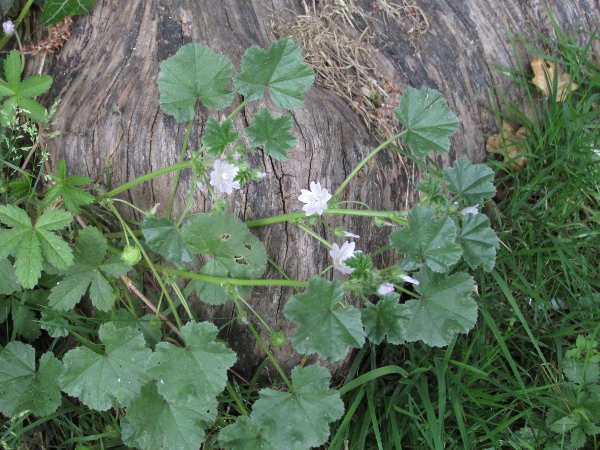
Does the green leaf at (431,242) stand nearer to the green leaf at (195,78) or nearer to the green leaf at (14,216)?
the green leaf at (195,78)

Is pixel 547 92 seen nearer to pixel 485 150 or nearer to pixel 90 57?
pixel 485 150

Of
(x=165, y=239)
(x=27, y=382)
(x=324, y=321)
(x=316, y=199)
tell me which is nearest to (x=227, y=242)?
(x=165, y=239)

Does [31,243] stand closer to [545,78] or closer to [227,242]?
[227,242]

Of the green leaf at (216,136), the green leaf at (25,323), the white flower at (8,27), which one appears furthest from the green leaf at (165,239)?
the white flower at (8,27)

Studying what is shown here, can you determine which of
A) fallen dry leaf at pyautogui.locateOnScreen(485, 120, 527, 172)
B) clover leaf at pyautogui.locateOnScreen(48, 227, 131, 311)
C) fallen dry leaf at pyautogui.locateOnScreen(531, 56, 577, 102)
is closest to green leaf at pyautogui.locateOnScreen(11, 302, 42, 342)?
clover leaf at pyautogui.locateOnScreen(48, 227, 131, 311)

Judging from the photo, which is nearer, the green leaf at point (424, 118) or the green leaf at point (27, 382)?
the green leaf at point (424, 118)

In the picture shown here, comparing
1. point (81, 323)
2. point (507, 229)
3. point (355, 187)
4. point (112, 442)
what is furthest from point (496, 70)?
point (112, 442)
